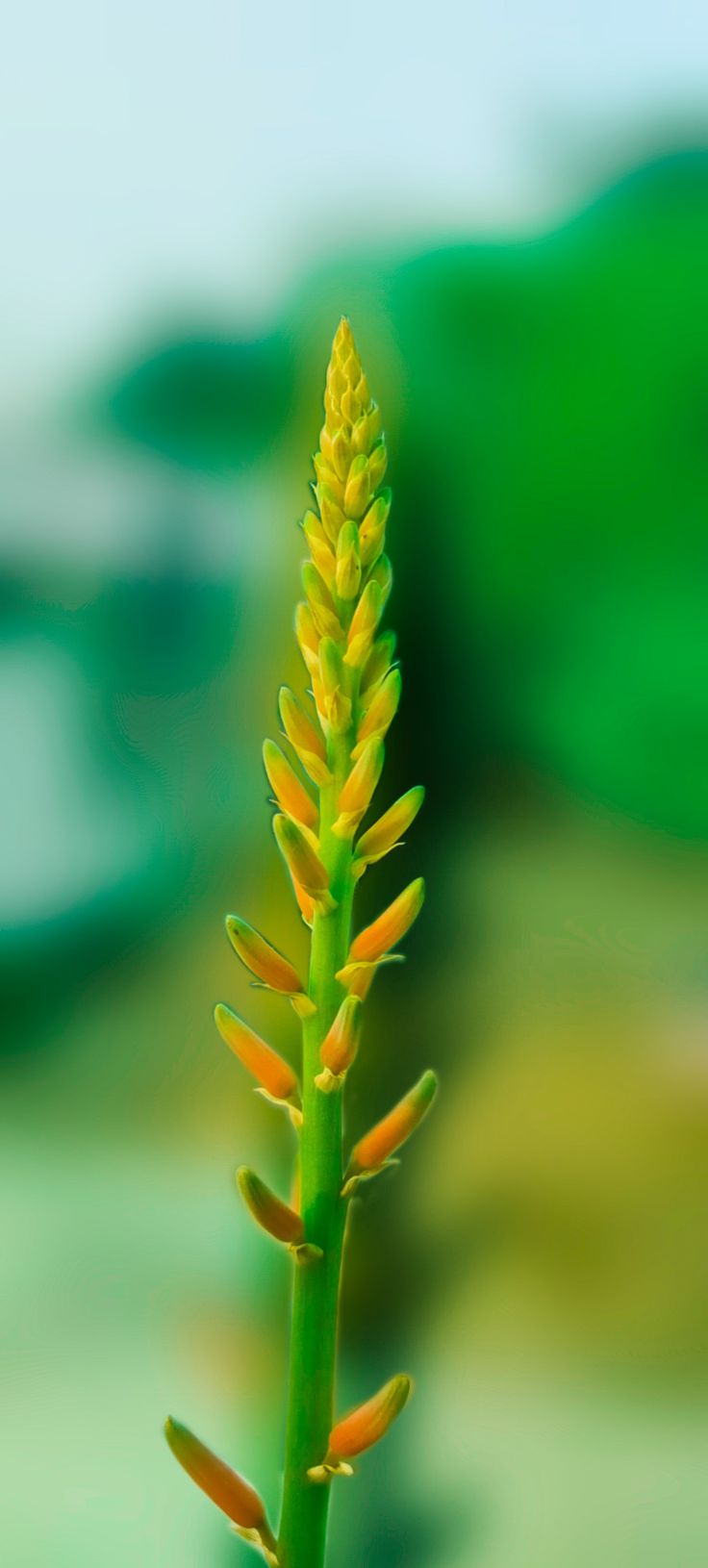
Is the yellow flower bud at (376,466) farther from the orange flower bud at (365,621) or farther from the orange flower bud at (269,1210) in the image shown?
the orange flower bud at (269,1210)

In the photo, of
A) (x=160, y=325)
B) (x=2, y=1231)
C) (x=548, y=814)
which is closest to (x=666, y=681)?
(x=548, y=814)

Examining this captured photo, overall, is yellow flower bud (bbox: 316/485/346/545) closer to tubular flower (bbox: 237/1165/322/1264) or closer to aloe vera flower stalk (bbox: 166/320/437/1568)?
aloe vera flower stalk (bbox: 166/320/437/1568)

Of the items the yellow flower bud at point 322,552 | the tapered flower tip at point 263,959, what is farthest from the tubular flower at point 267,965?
the yellow flower bud at point 322,552

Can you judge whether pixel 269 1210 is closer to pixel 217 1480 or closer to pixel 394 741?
pixel 217 1480

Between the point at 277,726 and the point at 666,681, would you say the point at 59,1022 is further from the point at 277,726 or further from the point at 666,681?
the point at 666,681

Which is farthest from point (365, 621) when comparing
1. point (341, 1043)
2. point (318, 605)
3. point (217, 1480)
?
point (217, 1480)

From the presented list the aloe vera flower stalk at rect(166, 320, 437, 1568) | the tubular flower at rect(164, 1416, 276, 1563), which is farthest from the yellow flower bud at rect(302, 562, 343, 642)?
the tubular flower at rect(164, 1416, 276, 1563)

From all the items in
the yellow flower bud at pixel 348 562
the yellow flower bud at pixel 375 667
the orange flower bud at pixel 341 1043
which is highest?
the yellow flower bud at pixel 348 562
